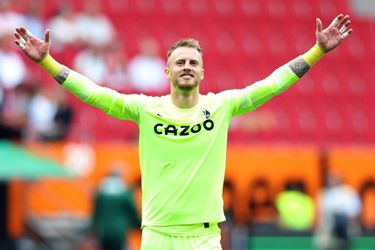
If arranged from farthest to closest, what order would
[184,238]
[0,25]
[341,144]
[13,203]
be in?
[341,144] < [0,25] < [13,203] < [184,238]

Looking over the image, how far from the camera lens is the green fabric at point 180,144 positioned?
7.70 meters

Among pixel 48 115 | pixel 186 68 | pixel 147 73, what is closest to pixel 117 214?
pixel 48 115

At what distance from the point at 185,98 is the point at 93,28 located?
1338cm

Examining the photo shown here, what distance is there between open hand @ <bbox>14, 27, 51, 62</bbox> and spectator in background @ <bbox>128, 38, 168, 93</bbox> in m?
12.4

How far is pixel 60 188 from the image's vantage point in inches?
742

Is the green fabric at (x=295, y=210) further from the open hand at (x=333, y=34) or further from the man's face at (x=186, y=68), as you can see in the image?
the man's face at (x=186, y=68)

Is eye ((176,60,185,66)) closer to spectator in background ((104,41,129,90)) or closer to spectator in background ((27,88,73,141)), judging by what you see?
spectator in background ((27,88,73,141))

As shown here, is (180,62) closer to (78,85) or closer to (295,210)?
(78,85)

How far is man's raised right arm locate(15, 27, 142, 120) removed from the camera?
25.8ft

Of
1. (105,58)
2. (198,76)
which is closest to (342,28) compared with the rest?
(198,76)

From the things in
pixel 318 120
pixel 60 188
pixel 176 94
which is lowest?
pixel 176 94

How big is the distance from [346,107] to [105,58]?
563cm

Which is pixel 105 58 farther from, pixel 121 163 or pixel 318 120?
pixel 318 120

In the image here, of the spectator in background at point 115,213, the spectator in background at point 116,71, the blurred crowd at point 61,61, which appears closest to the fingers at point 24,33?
the spectator in background at point 115,213
